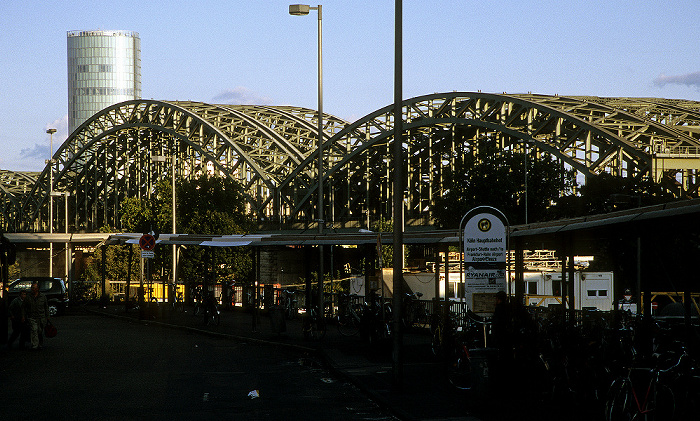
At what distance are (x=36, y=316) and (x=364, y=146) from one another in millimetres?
54807

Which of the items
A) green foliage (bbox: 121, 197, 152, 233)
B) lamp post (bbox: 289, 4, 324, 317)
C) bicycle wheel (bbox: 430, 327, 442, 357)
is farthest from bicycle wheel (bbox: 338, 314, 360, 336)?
green foliage (bbox: 121, 197, 152, 233)

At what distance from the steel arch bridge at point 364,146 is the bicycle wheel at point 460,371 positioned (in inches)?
1543

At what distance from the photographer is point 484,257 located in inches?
609

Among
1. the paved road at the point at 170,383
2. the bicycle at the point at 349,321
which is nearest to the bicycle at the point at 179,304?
the bicycle at the point at 349,321

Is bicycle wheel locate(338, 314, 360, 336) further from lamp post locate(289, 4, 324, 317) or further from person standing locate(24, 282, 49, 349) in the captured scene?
person standing locate(24, 282, 49, 349)

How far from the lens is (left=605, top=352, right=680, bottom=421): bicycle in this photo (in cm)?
1000

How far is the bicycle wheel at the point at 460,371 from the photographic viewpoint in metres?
15.2

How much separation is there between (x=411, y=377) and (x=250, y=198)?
216 ft

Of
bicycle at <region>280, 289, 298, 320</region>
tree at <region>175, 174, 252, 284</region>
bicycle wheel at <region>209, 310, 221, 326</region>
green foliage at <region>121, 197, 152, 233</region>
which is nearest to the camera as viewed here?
bicycle wheel at <region>209, 310, 221, 326</region>

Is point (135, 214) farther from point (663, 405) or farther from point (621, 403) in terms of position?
point (663, 405)

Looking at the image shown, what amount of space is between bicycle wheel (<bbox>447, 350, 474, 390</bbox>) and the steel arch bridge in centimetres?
3920

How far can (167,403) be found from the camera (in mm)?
13781

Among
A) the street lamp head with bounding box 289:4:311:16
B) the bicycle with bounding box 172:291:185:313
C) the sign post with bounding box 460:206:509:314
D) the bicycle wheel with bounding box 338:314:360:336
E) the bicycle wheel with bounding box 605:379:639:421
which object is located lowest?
the bicycle with bounding box 172:291:185:313

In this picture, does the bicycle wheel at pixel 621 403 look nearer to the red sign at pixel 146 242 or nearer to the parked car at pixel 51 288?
the red sign at pixel 146 242
